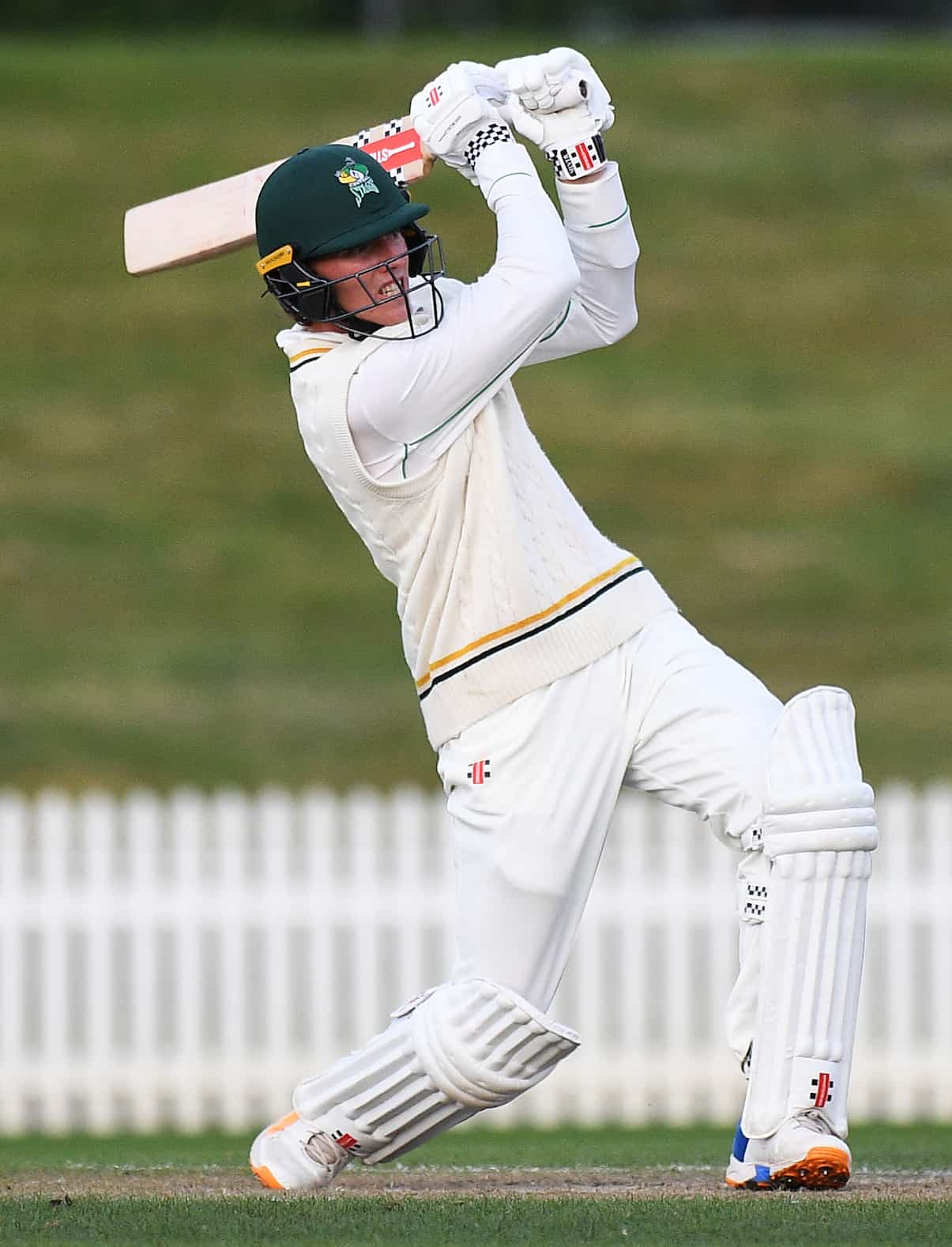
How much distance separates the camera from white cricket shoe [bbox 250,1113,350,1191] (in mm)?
4215

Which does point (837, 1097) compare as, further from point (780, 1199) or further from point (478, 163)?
point (478, 163)

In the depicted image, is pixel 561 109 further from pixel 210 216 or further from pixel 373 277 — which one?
pixel 210 216

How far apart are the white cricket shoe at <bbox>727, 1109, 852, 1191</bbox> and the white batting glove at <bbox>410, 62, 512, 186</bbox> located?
173 centimetres

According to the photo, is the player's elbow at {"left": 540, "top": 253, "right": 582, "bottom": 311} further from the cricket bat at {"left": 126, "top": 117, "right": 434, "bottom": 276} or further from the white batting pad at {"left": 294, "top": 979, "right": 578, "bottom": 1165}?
the white batting pad at {"left": 294, "top": 979, "right": 578, "bottom": 1165}

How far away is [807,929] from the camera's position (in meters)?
3.90

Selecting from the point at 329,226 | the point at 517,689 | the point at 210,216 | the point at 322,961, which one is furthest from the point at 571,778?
the point at 322,961

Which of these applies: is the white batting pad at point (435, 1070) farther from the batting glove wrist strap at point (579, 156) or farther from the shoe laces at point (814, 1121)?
the batting glove wrist strap at point (579, 156)

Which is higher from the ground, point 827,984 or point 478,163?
point 478,163

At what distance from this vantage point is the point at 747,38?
99.9ft

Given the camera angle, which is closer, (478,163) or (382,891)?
(478,163)

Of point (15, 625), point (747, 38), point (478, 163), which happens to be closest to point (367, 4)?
point (747, 38)

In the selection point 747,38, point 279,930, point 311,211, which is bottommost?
point 279,930

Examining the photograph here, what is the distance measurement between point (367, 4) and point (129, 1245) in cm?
2805

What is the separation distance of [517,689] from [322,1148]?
913mm
